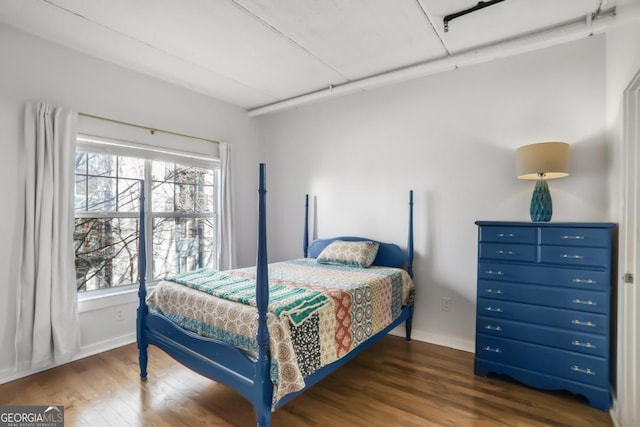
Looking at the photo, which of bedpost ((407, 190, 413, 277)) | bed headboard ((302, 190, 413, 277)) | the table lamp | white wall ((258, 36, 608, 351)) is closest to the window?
white wall ((258, 36, 608, 351))

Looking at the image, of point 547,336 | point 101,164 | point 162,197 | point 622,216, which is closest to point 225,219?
point 162,197

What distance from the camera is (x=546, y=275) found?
2.22 metres

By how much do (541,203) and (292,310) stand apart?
2.04 m

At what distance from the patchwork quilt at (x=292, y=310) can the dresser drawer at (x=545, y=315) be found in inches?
30.0

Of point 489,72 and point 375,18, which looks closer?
point 375,18

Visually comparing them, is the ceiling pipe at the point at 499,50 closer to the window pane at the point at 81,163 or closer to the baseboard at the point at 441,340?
the window pane at the point at 81,163

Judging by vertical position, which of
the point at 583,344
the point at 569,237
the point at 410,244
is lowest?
the point at 583,344

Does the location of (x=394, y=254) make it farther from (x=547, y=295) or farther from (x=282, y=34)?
(x=282, y=34)

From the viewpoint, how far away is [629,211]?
184 centimetres

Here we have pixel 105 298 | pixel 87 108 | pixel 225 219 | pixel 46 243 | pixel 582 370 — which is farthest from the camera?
pixel 225 219

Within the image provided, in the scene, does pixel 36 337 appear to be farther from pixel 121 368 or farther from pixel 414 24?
pixel 414 24

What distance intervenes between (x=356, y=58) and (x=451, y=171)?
4.53 feet

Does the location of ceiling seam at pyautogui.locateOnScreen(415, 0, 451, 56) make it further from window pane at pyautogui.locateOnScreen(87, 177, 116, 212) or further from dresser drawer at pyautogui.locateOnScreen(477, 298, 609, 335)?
window pane at pyautogui.locateOnScreen(87, 177, 116, 212)

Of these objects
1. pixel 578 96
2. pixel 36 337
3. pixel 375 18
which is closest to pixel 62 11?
pixel 375 18
